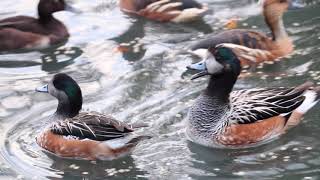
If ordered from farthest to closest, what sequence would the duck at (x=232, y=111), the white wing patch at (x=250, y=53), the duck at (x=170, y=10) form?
the duck at (x=170, y=10) < the white wing patch at (x=250, y=53) < the duck at (x=232, y=111)

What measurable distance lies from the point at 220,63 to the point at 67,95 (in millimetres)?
1427

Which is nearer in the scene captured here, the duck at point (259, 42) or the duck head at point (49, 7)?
the duck at point (259, 42)

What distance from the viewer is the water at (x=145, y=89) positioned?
705 cm

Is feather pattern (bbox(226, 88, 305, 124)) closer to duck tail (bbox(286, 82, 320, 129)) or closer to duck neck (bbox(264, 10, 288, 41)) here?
duck tail (bbox(286, 82, 320, 129))

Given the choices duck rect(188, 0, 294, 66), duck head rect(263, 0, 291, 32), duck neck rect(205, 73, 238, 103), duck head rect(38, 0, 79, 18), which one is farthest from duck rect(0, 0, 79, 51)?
duck neck rect(205, 73, 238, 103)

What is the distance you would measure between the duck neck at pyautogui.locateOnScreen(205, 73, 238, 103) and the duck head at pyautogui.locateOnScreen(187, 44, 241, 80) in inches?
1.0

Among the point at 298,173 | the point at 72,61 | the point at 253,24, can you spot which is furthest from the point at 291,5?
the point at 298,173

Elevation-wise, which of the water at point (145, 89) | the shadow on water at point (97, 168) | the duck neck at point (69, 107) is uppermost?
A: the duck neck at point (69, 107)

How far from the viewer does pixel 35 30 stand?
397 inches

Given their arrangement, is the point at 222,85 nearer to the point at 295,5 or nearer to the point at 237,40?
the point at 237,40

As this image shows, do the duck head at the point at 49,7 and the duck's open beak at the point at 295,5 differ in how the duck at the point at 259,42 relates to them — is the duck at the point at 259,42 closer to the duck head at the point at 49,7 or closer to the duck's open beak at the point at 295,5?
the duck's open beak at the point at 295,5

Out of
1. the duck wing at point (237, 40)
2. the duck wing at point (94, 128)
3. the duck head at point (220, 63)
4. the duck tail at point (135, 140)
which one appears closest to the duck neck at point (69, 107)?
the duck wing at point (94, 128)

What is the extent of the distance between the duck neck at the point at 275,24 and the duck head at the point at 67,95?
9.82 ft

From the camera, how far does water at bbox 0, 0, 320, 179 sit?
7051 mm
